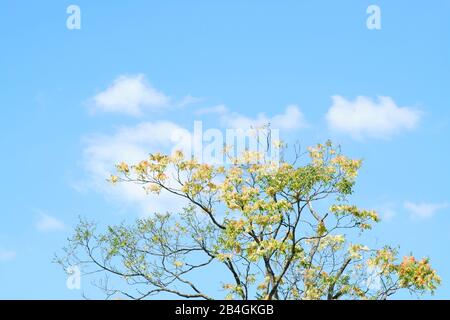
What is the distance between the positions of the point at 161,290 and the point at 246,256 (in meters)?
2.15

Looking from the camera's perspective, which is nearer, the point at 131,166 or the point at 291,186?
the point at 291,186

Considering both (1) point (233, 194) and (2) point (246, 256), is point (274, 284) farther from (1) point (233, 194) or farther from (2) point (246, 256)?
(1) point (233, 194)
